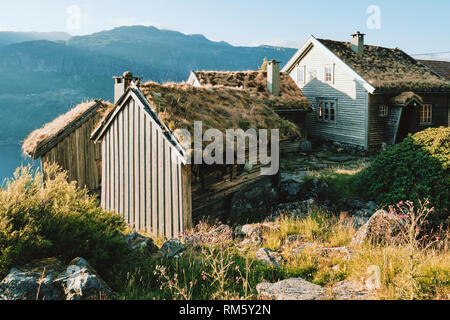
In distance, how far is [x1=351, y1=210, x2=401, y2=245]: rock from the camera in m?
6.26

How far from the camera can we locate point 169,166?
29.9 ft

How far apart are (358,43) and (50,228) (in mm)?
25203

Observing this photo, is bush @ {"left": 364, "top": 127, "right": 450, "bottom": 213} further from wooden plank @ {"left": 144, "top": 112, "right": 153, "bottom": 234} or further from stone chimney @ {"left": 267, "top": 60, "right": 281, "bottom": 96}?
stone chimney @ {"left": 267, "top": 60, "right": 281, "bottom": 96}

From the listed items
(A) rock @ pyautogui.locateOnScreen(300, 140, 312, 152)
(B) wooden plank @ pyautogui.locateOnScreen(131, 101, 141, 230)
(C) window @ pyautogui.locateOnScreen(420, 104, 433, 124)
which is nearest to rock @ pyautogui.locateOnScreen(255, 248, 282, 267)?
(B) wooden plank @ pyautogui.locateOnScreen(131, 101, 141, 230)

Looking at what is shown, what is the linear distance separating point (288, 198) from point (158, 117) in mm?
6393

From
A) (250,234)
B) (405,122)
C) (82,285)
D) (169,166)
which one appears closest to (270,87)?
(405,122)

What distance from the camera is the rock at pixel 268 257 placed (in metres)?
5.73

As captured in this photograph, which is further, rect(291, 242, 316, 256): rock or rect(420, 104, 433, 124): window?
rect(420, 104, 433, 124): window

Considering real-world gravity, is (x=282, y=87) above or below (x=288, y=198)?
above

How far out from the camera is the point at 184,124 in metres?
9.11

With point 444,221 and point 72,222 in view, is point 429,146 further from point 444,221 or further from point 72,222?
point 72,222

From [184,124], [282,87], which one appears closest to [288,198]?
[184,124]

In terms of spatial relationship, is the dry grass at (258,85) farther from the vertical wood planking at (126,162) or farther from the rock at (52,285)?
the rock at (52,285)

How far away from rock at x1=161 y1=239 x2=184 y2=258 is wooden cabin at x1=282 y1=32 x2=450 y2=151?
18663 mm
